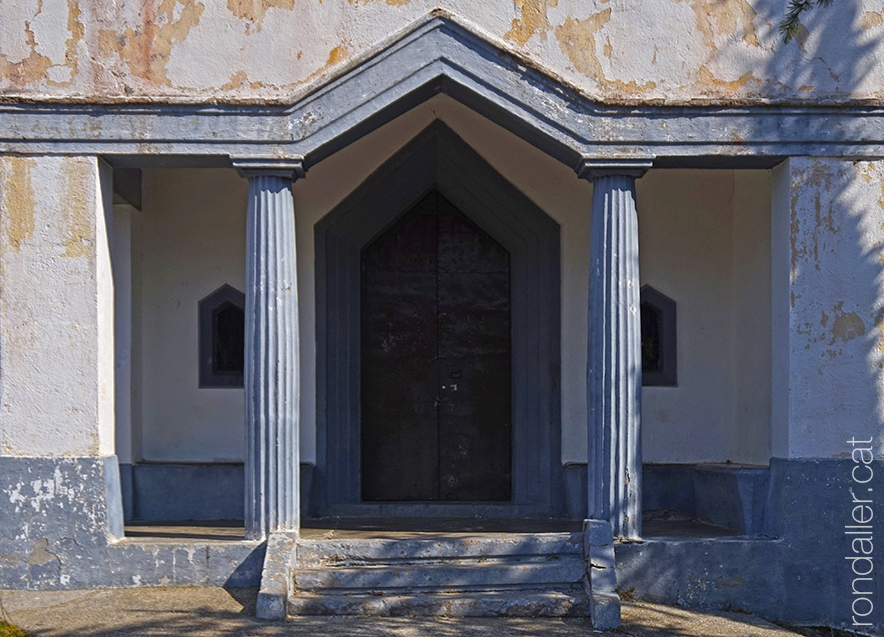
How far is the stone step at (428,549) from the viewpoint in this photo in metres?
6.62

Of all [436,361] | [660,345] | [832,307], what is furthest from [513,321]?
[832,307]

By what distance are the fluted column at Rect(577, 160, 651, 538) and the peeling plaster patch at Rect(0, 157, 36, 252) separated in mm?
4111

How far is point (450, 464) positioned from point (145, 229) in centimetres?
362

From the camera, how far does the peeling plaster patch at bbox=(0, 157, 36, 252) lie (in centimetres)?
672

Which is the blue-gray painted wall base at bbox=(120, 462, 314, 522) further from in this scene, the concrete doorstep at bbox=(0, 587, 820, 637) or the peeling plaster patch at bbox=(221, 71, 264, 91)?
the peeling plaster patch at bbox=(221, 71, 264, 91)

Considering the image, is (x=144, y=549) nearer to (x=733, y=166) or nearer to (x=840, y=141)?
(x=733, y=166)

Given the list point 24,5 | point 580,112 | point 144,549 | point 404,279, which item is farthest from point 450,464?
point 24,5

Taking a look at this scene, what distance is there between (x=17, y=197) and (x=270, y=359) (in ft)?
7.24

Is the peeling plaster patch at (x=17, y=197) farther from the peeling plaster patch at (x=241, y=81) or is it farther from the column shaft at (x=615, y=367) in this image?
the column shaft at (x=615, y=367)

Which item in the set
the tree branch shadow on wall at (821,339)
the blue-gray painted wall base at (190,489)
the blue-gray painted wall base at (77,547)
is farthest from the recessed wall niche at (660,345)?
the blue-gray painted wall base at (77,547)

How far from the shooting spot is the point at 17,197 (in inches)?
265

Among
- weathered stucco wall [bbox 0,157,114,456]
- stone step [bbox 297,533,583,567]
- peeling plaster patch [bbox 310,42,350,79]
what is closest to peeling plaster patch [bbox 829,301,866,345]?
stone step [bbox 297,533,583,567]

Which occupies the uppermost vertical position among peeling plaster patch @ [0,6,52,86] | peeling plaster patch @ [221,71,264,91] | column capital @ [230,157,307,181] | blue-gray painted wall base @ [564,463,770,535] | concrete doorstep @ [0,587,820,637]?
peeling plaster patch @ [0,6,52,86]

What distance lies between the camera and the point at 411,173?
28.3 feet
